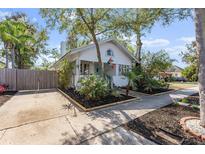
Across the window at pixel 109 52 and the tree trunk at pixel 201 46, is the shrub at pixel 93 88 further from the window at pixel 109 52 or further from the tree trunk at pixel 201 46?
the window at pixel 109 52

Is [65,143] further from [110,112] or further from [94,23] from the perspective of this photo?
[94,23]

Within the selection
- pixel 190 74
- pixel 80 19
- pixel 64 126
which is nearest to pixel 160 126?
pixel 64 126

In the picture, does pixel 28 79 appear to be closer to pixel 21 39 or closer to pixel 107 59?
pixel 21 39

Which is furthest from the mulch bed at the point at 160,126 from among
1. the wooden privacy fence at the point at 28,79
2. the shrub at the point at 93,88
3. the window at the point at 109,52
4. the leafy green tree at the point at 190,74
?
the leafy green tree at the point at 190,74

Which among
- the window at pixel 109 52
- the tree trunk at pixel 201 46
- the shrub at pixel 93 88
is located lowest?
the shrub at pixel 93 88

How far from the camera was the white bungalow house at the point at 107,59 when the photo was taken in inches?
488

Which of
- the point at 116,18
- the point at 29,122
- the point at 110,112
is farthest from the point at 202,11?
the point at 116,18

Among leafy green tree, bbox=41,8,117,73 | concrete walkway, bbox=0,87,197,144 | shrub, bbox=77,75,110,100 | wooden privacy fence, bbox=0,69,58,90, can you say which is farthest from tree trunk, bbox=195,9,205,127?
wooden privacy fence, bbox=0,69,58,90

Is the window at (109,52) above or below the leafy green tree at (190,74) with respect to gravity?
above

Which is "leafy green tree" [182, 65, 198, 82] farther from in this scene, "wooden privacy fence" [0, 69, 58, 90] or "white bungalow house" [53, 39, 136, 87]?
"wooden privacy fence" [0, 69, 58, 90]

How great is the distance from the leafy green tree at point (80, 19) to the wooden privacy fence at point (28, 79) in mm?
4272

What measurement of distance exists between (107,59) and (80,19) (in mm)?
4882

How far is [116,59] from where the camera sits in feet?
48.9
